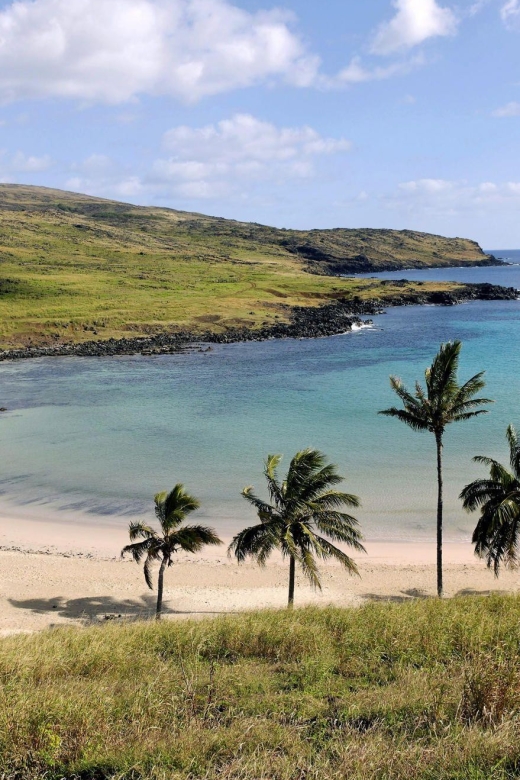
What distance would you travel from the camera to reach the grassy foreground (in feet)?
29.0

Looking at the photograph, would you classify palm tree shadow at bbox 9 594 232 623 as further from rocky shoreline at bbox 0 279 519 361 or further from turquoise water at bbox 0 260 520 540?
rocky shoreline at bbox 0 279 519 361

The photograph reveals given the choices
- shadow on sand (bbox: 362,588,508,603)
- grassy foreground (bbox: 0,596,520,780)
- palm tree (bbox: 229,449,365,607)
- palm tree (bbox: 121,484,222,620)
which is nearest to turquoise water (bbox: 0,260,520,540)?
shadow on sand (bbox: 362,588,508,603)

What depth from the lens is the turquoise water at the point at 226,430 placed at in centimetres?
3753

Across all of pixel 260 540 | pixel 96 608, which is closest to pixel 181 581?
pixel 96 608

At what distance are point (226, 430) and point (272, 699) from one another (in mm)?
40450

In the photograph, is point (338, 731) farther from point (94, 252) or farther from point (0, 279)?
point (94, 252)

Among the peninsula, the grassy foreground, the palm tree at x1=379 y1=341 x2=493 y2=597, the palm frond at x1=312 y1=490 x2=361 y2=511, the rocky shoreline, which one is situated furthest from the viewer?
the peninsula

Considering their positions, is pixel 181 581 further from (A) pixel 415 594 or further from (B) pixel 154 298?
(B) pixel 154 298

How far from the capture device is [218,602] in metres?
26.3

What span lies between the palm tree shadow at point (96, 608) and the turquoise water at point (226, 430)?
26.8 feet

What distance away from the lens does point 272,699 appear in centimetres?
1137

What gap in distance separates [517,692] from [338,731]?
10.2 feet

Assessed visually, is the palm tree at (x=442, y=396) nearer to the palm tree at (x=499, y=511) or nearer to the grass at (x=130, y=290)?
the palm tree at (x=499, y=511)

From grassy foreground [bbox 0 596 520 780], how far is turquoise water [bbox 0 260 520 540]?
1880cm
